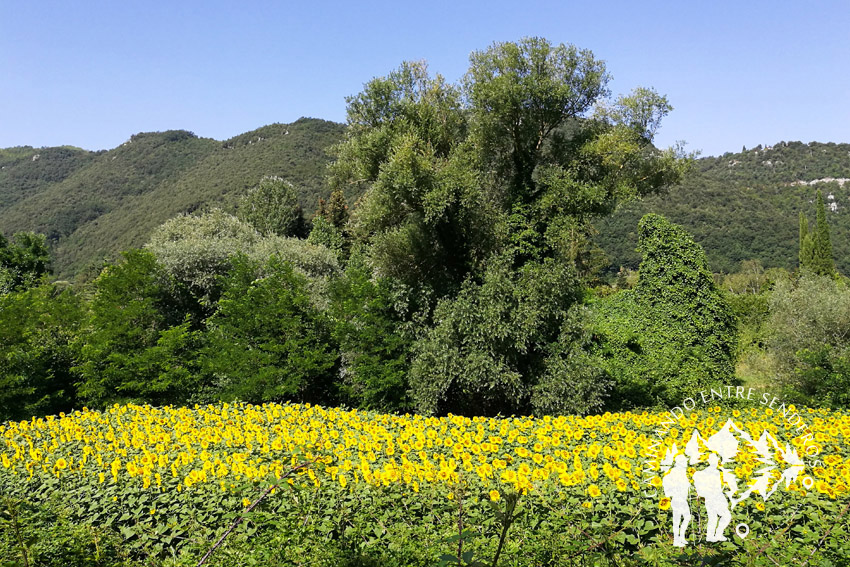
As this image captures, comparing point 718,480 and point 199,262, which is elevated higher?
point 199,262

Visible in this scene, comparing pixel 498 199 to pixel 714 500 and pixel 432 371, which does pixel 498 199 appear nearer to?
pixel 432 371

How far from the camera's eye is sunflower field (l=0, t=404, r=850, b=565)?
2891 mm

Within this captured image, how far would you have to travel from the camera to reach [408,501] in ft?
11.7

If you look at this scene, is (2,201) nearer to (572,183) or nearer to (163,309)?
(163,309)

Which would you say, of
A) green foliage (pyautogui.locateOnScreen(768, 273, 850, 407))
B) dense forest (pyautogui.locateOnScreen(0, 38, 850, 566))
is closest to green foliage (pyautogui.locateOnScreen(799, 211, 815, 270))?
dense forest (pyautogui.locateOnScreen(0, 38, 850, 566))

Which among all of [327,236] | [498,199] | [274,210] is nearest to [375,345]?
[498,199]

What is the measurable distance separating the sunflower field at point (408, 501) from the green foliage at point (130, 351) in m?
5.60

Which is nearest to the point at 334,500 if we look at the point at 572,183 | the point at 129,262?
the point at 572,183

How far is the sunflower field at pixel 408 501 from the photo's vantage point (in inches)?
114

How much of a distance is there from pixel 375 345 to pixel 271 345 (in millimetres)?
2185

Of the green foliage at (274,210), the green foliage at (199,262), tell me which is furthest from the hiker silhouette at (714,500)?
the green foliage at (274,210)

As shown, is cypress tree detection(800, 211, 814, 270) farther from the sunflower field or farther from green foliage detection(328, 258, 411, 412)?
the sunflower field

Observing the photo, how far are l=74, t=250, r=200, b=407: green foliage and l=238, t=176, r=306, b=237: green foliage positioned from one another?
26322 millimetres

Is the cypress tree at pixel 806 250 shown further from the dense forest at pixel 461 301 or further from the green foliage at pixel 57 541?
the green foliage at pixel 57 541
